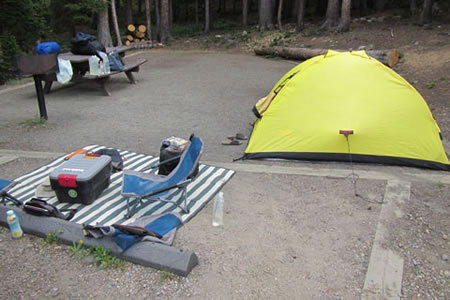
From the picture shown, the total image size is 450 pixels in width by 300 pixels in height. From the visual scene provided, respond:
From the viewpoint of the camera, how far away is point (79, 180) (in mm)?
3689

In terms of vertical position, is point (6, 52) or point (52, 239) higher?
point (6, 52)

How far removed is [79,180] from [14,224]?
669mm

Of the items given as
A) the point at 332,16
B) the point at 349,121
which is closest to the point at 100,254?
the point at 349,121

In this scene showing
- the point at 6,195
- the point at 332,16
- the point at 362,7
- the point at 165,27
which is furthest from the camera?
the point at 362,7

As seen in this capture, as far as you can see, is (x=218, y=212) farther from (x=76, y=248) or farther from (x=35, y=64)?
(x=35, y=64)

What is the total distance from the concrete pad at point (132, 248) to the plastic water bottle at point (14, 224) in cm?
7

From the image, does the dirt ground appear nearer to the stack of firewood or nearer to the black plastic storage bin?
the black plastic storage bin

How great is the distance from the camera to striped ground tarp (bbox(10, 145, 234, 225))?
3.64 m

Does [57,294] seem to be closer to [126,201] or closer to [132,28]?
[126,201]

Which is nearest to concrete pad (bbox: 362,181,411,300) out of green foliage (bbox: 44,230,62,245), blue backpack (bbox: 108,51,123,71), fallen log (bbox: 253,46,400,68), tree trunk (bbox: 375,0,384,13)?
green foliage (bbox: 44,230,62,245)

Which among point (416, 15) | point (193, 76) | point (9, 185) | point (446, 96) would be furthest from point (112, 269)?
point (416, 15)

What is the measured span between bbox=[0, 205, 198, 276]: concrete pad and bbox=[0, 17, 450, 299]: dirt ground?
0.22ft

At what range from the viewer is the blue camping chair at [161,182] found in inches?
144

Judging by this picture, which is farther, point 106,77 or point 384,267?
point 106,77
